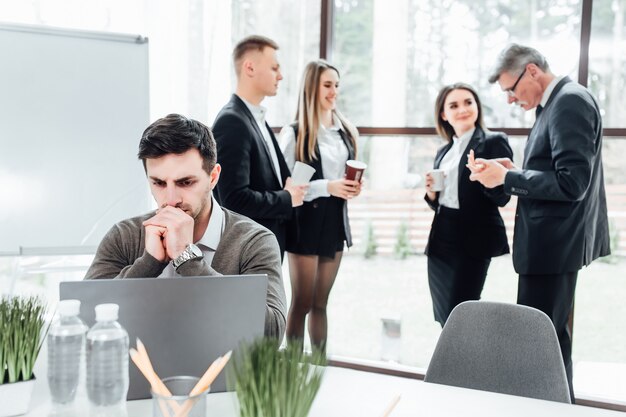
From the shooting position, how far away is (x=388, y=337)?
3562mm

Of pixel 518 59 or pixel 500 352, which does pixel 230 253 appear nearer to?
pixel 500 352

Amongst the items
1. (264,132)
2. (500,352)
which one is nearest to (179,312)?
(500,352)

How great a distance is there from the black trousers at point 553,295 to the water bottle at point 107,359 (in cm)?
192

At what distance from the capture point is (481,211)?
9.12 feet

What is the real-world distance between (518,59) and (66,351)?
213cm

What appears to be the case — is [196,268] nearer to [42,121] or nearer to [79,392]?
[79,392]

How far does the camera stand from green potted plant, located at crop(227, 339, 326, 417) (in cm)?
79

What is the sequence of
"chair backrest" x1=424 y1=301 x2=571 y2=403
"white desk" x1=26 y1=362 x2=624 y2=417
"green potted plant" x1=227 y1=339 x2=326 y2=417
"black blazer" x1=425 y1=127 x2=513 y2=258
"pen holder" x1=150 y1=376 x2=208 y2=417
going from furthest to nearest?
"black blazer" x1=425 y1=127 x2=513 y2=258 < "chair backrest" x1=424 y1=301 x2=571 y2=403 < "white desk" x1=26 y1=362 x2=624 y2=417 < "pen holder" x1=150 y1=376 x2=208 y2=417 < "green potted plant" x1=227 y1=339 x2=326 y2=417

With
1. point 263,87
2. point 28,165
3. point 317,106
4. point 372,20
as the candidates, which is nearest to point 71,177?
point 28,165

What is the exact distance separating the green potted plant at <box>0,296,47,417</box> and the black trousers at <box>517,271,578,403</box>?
2.00 m

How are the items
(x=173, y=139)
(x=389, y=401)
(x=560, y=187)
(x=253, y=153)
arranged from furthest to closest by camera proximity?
(x=253, y=153)
(x=560, y=187)
(x=173, y=139)
(x=389, y=401)

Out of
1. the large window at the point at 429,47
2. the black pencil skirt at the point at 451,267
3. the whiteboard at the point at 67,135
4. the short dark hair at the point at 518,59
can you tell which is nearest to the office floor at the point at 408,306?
the whiteboard at the point at 67,135

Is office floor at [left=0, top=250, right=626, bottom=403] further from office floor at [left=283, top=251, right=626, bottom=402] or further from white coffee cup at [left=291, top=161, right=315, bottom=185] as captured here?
white coffee cup at [left=291, top=161, right=315, bottom=185]

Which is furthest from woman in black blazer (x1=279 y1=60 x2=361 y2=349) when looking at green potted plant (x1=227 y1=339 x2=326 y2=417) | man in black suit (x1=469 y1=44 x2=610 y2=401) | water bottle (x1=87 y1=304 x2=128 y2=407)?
green potted plant (x1=227 y1=339 x2=326 y2=417)
